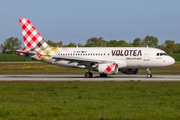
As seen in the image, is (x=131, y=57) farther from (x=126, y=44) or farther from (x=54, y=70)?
(x=126, y=44)

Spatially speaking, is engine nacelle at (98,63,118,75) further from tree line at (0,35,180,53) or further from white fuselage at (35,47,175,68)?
tree line at (0,35,180,53)

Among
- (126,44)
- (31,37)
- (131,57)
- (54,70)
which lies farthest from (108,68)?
(126,44)

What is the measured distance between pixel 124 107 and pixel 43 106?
170 inches

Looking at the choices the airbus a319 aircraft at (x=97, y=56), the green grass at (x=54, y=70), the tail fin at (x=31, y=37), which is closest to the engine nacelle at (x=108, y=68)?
the airbus a319 aircraft at (x=97, y=56)

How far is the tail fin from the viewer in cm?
3653

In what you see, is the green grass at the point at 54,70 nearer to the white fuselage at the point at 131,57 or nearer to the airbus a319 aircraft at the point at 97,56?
the airbus a319 aircraft at the point at 97,56

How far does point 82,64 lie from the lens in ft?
110

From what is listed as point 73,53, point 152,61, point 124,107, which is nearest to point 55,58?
point 73,53

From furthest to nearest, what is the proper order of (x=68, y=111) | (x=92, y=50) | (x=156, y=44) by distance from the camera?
1. (x=156, y=44)
2. (x=92, y=50)
3. (x=68, y=111)

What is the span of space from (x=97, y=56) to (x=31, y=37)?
412 inches

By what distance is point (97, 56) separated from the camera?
34.4 m

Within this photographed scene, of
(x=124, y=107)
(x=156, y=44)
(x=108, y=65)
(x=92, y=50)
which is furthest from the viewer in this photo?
(x=156, y=44)

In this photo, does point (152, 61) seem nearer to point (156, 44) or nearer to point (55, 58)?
point (55, 58)

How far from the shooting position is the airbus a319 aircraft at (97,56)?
3253 centimetres
